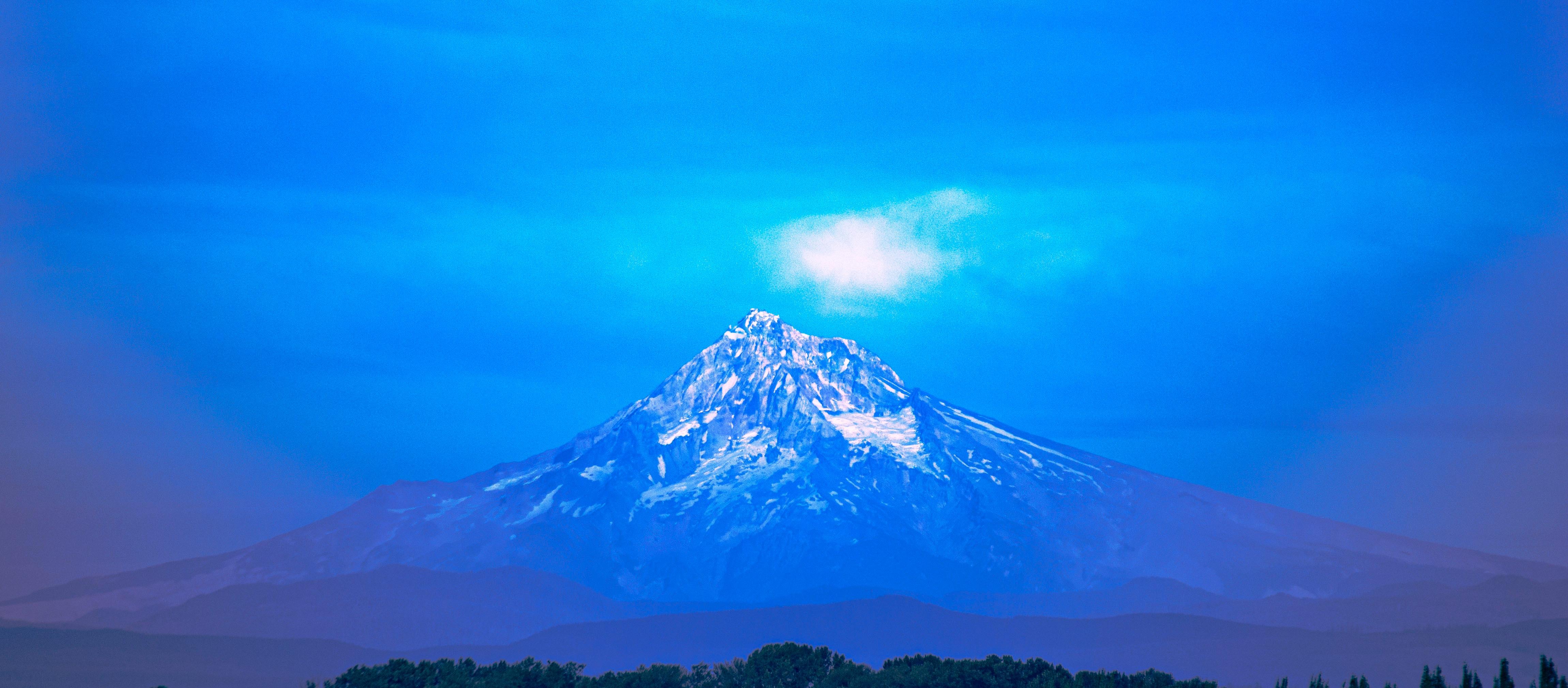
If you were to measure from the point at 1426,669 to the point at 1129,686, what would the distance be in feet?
75.5

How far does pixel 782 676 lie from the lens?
363 feet

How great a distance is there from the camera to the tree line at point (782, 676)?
102 m

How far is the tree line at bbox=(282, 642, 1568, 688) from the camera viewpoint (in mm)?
101938

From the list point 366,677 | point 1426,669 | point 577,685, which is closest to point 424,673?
point 366,677

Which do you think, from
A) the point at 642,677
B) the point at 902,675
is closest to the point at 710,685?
the point at 642,677

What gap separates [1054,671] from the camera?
352ft

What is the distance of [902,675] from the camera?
335 ft

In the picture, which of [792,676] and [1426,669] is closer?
[1426,669]

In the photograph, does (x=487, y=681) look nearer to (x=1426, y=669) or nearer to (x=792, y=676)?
(x=792, y=676)

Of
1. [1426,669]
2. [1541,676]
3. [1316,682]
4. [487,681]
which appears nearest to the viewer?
[1541,676]

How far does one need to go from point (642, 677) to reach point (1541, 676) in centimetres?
6207

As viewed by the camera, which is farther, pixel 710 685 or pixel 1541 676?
pixel 710 685

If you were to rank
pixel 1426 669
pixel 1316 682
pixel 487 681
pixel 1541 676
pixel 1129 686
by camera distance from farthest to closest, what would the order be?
pixel 487 681 → pixel 1129 686 → pixel 1316 682 → pixel 1426 669 → pixel 1541 676

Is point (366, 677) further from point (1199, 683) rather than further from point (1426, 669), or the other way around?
point (1426, 669)
